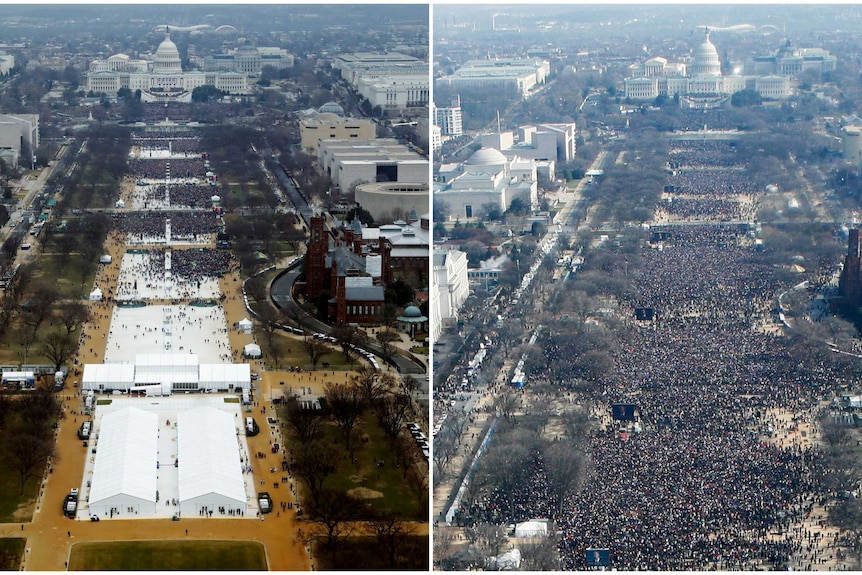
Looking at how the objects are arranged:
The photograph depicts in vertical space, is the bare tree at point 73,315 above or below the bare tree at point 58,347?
below

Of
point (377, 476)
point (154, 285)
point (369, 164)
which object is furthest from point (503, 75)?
point (377, 476)

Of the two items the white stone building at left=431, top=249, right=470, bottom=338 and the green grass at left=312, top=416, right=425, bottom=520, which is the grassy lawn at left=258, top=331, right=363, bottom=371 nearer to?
the white stone building at left=431, top=249, right=470, bottom=338

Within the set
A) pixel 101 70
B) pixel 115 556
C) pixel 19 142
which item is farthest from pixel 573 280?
pixel 101 70

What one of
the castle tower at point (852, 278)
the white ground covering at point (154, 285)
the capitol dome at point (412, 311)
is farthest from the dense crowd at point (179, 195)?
the castle tower at point (852, 278)

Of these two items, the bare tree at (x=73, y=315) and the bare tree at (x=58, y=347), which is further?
the bare tree at (x=73, y=315)

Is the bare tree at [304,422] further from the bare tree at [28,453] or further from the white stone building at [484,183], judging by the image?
the white stone building at [484,183]

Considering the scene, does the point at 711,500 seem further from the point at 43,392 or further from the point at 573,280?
the point at 573,280

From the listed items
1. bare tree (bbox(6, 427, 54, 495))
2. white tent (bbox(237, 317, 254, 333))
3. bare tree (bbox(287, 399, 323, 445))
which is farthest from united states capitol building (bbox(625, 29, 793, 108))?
bare tree (bbox(6, 427, 54, 495))
